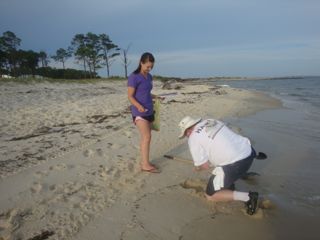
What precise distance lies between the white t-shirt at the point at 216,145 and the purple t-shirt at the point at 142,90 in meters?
1.53

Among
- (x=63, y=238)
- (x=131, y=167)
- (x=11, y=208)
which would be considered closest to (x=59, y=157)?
(x=131, y=167)

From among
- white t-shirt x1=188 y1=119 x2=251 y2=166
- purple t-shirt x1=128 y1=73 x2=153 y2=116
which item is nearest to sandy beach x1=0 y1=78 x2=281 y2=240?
white t-shirt x1=188 y1=119 x2=251 y2=166

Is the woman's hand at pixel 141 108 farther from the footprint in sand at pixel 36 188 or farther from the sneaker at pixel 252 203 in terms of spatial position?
the sneaker at pixel 252 203

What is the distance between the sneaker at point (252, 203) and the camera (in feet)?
11.3

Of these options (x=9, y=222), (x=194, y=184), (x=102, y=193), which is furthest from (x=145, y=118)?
(x=9, y=222)

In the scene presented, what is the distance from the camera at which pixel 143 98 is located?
4.77 meters

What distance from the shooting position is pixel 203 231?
3.25 m

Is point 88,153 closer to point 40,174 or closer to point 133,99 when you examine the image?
point 40,174

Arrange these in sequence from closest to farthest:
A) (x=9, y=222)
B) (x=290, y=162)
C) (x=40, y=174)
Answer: (x=9, y=222) → (x=40, y=174) → (x=290, y=162)

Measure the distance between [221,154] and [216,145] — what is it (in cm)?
11

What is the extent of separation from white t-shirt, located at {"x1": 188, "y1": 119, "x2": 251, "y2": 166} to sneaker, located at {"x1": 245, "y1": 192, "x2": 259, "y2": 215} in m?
0.44

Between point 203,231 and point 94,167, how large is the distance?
2.31 meters

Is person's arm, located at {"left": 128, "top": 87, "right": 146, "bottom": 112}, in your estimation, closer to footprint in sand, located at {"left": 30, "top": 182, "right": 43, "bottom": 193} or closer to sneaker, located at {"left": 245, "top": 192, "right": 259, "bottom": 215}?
footprint in sand, located at {"left": 30, "top": 182, "right": 43, "bottom": 193}

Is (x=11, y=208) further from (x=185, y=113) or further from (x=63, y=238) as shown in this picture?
(x=185, y=113)
